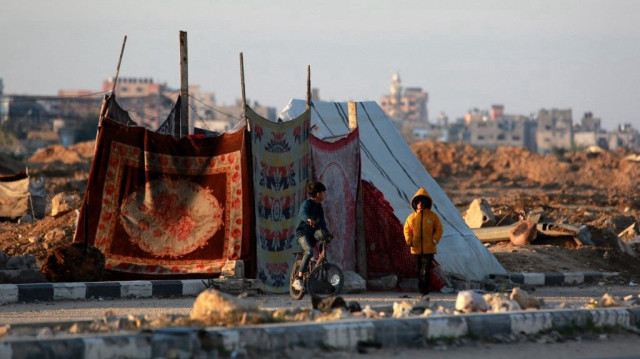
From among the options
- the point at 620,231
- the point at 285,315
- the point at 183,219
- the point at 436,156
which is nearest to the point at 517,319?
the point at 285,315

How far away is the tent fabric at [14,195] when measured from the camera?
20109mm

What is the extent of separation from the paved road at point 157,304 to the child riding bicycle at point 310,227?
14.7 inches

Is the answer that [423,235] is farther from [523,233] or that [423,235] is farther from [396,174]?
[523,233]

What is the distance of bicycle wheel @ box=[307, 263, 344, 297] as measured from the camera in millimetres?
10461

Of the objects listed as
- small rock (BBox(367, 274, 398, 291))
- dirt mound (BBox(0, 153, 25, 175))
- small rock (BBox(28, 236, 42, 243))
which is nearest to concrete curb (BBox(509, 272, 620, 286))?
small rock (BBox(367, 274, 398, 291))

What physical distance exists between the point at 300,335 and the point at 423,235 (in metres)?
4.22

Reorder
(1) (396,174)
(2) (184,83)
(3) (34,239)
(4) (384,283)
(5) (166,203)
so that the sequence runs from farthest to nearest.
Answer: (3) (34,239)
(1) (396,174)
(2) (184,83)
(4) (384,283)
(5) (166,203)

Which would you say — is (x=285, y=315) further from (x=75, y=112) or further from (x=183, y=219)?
(x=75, y=112)

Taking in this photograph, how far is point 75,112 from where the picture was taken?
12144 cm

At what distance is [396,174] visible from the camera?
44.7 feet

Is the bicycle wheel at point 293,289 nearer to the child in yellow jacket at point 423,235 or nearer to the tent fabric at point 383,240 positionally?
the child in yellow jacket at point 423,235

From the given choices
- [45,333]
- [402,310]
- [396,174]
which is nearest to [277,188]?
[396,174]

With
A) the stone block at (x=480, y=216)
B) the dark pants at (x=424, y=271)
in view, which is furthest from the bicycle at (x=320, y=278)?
the stone block at (x=480, y=216)

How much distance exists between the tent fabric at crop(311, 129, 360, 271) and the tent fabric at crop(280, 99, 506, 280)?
2.14 feet
